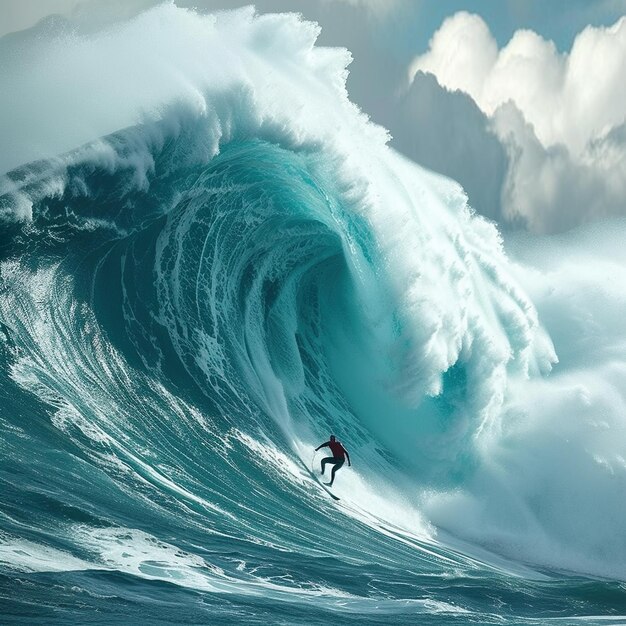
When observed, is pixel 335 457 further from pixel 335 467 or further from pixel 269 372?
pixel 269 372

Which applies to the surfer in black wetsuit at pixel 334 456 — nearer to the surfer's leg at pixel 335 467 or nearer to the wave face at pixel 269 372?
the surfer's leg at pixel 335 467

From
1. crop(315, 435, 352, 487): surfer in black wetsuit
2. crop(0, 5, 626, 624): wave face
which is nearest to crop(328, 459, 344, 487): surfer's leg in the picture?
crop(315, 435, 352, 487): surfer in black wetsuit

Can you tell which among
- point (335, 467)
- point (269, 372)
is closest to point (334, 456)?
point (335, 467)

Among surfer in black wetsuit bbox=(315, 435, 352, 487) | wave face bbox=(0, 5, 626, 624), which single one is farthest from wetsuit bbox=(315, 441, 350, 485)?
wave face bbox=(0, 5, 626, 624)

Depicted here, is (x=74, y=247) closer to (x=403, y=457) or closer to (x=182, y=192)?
(x=182, y=192)

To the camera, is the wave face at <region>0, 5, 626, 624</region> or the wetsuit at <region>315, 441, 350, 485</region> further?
the wetsuit at <region>315, 441, 350, 485</region>

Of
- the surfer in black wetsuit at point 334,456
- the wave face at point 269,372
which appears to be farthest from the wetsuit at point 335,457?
the wave face at point 269,372

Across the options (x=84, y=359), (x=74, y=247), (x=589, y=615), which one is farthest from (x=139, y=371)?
(x=589, y=615)

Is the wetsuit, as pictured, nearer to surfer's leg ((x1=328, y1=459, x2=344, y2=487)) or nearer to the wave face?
surfer's leg ((x1=328, y1=459, x2=344, y2=487))
